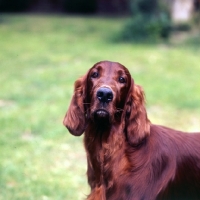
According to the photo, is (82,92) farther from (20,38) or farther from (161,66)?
(20,38)

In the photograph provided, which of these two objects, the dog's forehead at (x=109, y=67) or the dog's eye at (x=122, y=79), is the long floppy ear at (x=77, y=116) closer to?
the dog's forehead at (x=109, y=67)

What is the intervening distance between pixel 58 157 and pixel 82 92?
2.64 m

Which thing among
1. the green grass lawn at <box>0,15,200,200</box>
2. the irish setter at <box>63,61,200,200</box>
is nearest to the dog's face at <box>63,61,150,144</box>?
the irish setter at <box>63,61,200,200</box>

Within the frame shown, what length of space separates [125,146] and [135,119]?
21 cm

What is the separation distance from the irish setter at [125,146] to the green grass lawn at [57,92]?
1.43m

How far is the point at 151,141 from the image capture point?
12.3 ft

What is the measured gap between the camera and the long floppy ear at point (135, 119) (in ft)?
11.9

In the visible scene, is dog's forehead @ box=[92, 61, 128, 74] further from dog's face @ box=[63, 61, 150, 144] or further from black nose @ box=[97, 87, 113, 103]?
black nose @ box=[97, 87, 113, 103]

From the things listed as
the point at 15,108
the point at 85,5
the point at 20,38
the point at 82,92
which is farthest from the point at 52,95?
the point at 85,5

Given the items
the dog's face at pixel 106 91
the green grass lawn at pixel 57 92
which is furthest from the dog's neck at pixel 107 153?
the green grass lawn at pixel 57 92

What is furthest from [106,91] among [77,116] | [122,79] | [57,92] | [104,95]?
[57,92]

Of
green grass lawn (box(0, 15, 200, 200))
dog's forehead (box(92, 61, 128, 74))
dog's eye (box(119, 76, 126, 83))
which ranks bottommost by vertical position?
green grass lawn (box(0, 15, 200, 200))

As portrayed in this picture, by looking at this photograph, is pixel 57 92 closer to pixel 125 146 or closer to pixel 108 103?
pixel 125 146

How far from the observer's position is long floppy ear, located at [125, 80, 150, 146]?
11.9ft
